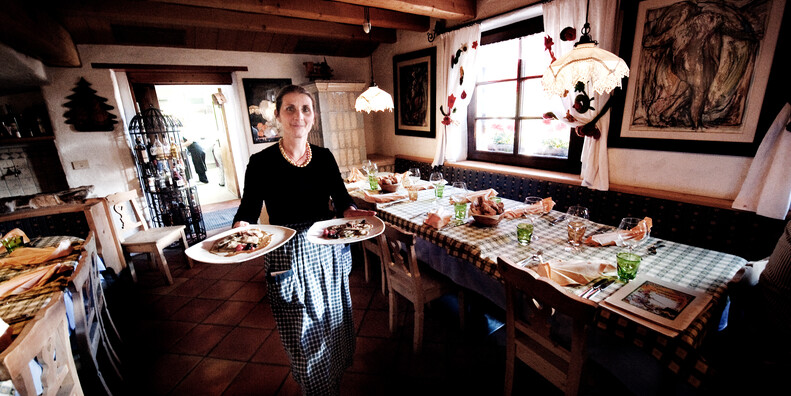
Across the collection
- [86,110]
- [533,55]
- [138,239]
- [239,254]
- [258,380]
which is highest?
[533,55]

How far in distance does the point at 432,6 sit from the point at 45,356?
3.57 m

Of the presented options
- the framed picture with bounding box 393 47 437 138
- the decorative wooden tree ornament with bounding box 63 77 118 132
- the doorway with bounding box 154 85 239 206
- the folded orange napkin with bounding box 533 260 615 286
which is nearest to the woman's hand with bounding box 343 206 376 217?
the folded orange napkin with bounding box 533 260 615 286

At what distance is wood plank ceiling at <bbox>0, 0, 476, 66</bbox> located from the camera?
2.75m

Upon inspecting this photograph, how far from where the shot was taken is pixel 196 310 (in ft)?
8.98

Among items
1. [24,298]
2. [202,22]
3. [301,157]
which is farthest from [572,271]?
[202,22]

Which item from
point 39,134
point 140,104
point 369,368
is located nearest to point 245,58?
point 140,104

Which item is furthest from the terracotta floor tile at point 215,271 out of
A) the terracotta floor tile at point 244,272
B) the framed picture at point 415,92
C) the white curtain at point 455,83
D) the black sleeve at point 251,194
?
the framed picture at point 415,92

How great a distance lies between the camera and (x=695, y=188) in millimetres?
2391

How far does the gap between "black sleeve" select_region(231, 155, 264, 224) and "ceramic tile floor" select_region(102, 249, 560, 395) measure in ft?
3.64

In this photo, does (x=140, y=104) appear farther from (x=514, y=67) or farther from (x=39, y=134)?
(x=514, y=67)

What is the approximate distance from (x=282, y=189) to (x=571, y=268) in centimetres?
142

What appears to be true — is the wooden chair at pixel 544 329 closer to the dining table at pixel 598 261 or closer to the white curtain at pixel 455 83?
the dining table at pixel 598 261

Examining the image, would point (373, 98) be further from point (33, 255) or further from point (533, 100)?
point (33, 255)

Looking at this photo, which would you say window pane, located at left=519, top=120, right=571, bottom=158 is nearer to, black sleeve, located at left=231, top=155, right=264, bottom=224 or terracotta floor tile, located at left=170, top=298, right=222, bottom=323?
black sleeve, located at left=231, top=155, right=264, bottom=224
